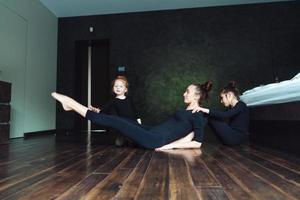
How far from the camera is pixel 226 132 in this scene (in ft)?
9.53

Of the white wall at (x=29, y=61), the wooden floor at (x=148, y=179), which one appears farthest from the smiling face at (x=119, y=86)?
the white wall at (x=29, y=61)

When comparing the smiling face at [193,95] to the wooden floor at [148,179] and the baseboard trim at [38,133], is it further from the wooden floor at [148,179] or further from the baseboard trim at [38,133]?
the baseboard trim at [38,133]

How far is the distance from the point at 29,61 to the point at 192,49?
2.91m

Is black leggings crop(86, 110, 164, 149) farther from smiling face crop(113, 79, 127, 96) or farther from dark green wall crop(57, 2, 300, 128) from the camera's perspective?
dark green wall crop(57, 2, 300, 128)

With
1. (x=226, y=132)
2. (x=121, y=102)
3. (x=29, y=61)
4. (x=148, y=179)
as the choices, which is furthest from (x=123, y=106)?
(x=29, y=61)

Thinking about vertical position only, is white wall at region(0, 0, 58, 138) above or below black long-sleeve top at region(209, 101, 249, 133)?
above

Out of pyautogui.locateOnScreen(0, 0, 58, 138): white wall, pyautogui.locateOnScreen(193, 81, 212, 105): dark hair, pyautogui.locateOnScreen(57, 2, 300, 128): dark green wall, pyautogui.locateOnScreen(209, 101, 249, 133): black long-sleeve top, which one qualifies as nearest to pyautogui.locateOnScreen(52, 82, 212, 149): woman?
pyautogui.locateOnScreen(193, 81, 212, 105): dark hair

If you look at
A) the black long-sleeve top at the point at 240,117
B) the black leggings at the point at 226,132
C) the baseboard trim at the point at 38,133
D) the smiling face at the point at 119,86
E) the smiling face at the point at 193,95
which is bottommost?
the baseboard trim at the point at 38,133

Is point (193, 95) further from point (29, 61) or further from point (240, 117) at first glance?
point (29, 61)

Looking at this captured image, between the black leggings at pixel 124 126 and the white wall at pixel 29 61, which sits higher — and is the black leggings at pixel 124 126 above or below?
below

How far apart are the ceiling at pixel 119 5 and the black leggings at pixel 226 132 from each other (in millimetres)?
2811

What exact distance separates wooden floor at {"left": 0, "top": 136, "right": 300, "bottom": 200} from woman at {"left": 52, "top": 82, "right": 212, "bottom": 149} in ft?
1.60

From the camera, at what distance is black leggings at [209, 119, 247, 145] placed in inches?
114

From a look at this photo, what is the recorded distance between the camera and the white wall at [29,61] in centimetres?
384
